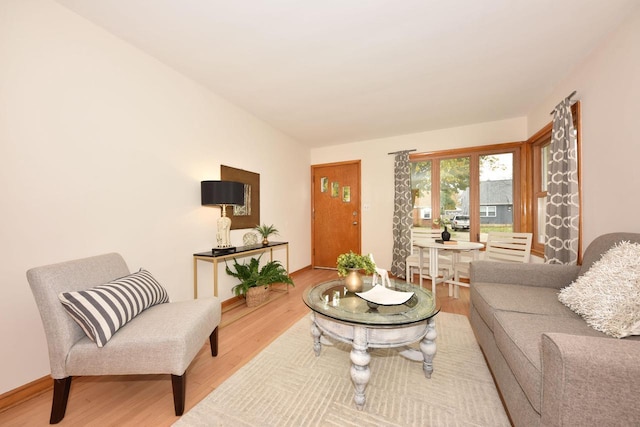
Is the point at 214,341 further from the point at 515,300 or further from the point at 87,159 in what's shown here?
the point at 515,300

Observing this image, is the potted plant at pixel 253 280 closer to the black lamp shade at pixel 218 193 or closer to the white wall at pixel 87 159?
the white wall at pixel 87 159

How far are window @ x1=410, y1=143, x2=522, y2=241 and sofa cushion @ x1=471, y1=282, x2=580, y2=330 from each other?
2.15 m

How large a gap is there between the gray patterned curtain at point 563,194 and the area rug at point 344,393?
147cm

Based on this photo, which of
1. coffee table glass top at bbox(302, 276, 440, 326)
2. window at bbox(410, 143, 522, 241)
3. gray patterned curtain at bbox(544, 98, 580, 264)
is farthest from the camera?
window at bbox(410, 143, 522, 241)

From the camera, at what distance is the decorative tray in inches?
69.2

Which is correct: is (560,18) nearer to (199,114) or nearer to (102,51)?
(199,114)

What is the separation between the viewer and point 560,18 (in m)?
1.85

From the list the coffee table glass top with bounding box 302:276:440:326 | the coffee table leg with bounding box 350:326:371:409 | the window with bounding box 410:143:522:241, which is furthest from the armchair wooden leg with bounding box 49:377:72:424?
the window with bounding box 410:143:522:241

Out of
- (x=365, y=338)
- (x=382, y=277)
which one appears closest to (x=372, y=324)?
(x=365, y=338)

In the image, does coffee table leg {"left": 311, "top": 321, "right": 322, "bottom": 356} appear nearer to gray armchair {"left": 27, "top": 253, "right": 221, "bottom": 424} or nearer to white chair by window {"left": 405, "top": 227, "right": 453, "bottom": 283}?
gray armchair {"left": 27, "top": 253, "right": 221, "bottom": 424}

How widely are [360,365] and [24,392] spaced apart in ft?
6.92

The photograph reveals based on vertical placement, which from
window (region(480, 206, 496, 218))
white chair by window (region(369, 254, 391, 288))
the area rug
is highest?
window (region(480, 206, 496, 218))

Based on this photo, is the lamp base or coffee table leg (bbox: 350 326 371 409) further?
the lamp base

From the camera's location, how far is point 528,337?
1.24 metres
